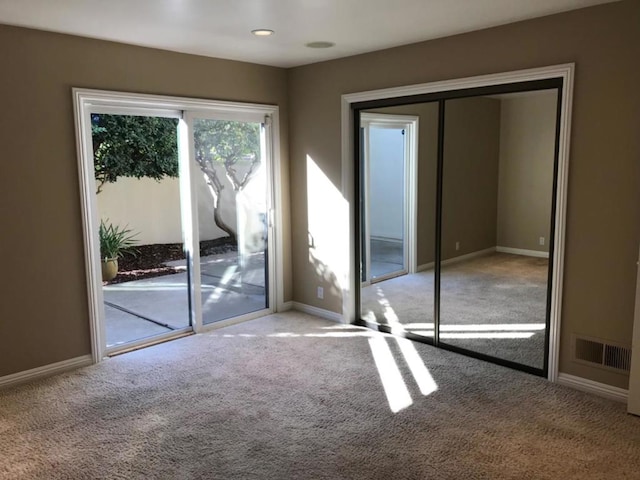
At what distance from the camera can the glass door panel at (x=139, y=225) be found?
534 centimetres

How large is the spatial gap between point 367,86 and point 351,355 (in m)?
2.24

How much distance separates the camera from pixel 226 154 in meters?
4.76

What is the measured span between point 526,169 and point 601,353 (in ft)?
4.54

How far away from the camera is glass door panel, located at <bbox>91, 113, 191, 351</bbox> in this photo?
5344mm

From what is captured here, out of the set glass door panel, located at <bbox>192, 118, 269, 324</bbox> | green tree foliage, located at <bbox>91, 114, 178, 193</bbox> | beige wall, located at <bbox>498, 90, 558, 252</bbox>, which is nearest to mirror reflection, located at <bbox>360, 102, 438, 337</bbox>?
beige wall, located at <bbox>498, 90, 558, 252</bbox>

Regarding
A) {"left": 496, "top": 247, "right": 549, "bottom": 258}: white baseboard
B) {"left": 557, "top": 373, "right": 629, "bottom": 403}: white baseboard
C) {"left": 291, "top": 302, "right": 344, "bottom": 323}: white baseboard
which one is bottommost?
{"left": 557, "top": 373, "right": 629, "bottom": 403}: white baseboard

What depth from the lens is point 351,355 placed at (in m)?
4.11

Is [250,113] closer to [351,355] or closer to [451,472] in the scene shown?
[351,355]

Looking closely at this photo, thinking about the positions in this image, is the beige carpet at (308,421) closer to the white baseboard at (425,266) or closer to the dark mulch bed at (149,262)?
the white baseboard at (425,266)

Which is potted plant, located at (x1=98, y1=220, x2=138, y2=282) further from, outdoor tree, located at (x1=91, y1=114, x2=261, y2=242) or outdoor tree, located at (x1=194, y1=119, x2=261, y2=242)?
outdoor tree, located at (x1=194, y1=119, x2=261, y2=242)

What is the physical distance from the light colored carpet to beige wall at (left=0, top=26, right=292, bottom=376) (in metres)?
2.62

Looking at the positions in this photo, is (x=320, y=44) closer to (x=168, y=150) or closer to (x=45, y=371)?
(x=45, y=371)

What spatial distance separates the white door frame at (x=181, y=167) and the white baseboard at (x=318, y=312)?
0.54ft

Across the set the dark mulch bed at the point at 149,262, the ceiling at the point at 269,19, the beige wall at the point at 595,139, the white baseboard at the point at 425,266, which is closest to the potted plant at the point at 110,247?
the dark mulch bed at the point at 149,262
